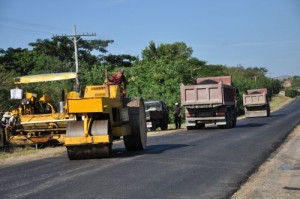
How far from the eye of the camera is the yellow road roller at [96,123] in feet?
41.4

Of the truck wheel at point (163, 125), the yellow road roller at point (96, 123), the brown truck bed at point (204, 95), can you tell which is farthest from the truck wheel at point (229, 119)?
the yellow road roller at point (96, 123)

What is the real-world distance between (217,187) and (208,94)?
1864cm

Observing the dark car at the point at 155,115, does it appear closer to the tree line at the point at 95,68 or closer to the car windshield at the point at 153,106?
the car windshield at the point at 153,106

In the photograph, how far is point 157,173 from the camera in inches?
401

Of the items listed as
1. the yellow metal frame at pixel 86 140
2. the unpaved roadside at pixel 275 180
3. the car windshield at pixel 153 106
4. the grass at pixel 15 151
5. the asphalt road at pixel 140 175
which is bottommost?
the grass at pixel 15 151

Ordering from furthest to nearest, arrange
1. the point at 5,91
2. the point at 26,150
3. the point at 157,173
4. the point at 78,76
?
1. the point at 5,91
2. the point at 26,150
3. the point at 78,76
4. the point at 157,173

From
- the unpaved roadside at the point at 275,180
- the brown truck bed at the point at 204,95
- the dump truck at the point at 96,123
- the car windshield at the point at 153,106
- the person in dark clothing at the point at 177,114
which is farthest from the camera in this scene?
the person in dark clothing at the point at 177,114

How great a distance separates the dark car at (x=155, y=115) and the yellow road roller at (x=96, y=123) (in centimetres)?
1455

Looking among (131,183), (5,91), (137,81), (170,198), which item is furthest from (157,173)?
(137,81)

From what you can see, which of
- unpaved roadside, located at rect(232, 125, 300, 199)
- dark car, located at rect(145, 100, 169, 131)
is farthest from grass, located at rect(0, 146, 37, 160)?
dark car, located at rect(145, 100, 169, 131)

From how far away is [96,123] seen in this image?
1306 cm

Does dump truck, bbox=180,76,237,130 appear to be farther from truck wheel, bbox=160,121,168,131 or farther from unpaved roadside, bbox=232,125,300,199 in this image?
unpaved roadside, bbox=232,125,300,199

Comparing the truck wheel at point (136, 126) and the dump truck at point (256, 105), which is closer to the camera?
the truck wheel at point (136, 126)

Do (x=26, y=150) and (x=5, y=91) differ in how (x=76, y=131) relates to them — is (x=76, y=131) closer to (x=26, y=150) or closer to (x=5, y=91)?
(x=26, y=150)
